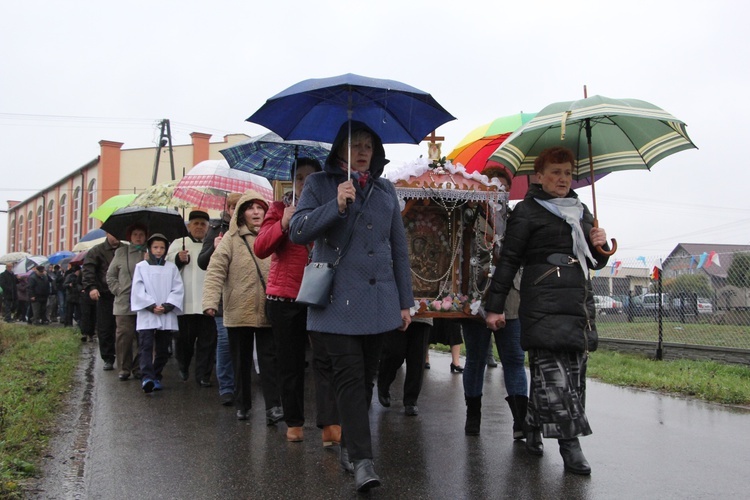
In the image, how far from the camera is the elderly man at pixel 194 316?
338 inches

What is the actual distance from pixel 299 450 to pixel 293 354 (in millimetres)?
711

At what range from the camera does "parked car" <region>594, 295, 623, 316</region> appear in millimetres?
13969

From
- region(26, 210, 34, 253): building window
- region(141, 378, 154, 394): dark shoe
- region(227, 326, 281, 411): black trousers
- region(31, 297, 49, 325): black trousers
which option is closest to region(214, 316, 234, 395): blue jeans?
region(227, 326, 281, 411): black trousers

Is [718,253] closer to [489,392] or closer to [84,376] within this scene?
[489,392]

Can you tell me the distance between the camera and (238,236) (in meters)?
6.86

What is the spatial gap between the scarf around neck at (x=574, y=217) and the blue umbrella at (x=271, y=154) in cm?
251

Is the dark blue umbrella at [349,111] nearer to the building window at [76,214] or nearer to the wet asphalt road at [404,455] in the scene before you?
the wet asphalt road at [404,455]

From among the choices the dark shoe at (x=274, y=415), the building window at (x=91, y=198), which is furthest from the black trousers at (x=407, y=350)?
→ the building window at (x=91, y=198)

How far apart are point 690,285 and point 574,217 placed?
8014 millimetres

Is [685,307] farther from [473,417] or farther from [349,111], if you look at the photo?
[349,111]

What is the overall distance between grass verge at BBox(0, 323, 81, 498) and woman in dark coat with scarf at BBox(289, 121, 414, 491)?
75.8 inches

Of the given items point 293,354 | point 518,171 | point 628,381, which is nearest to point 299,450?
point 293,354

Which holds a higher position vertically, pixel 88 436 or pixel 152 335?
pixel 152 335

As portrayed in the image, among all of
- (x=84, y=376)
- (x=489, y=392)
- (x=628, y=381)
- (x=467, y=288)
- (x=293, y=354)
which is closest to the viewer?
(x=293, y=354)
